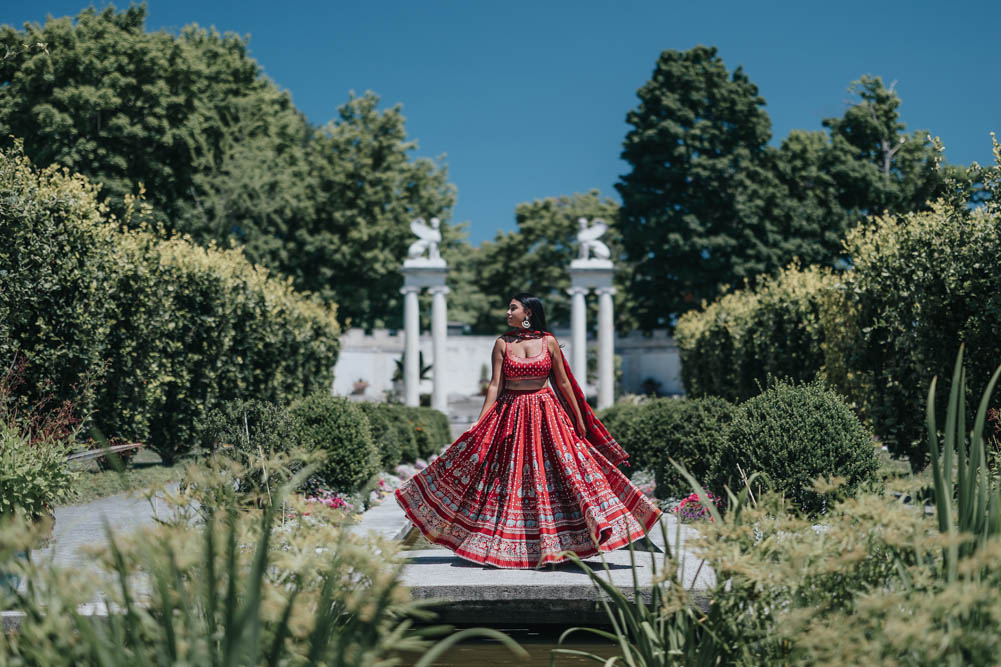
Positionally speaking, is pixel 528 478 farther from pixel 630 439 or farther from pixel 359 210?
pixel 359 210

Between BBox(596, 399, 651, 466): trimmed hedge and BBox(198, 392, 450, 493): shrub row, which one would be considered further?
BBox(596, 399, 651, 466): trimmed hedge

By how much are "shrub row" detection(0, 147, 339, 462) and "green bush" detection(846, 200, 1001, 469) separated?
10.0m

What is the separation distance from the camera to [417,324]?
3250cm

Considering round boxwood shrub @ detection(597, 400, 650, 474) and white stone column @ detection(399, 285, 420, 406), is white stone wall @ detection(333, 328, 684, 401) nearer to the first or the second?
white stone column @ detection(399, 285, 420, 406)

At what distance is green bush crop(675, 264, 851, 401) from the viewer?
19.6 metres

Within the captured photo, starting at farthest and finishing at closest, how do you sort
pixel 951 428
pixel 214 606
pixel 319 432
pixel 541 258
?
pixel 541 258, pixel 319 432, pixel 951 428, pixel 214 606

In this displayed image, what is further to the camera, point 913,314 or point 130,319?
point 130,319

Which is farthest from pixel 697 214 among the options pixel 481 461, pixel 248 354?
pixel 481 461

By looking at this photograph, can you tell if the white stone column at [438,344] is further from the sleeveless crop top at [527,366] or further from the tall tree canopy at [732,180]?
the sleeveless crop top at [527,366]

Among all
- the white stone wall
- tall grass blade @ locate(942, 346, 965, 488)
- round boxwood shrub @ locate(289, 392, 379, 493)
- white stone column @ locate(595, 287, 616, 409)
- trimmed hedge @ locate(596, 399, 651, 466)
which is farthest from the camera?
the white stone wall

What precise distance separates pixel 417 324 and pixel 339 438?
20.0m

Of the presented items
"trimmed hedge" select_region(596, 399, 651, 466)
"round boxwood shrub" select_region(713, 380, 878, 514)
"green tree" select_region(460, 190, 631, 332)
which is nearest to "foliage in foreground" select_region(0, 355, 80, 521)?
"round boxwood shrub" select_region(713, 380, 878, 514)

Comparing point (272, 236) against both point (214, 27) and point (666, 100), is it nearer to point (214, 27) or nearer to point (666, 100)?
point (214, 27)

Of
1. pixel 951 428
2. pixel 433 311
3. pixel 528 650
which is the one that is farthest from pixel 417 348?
pixel 951 428
